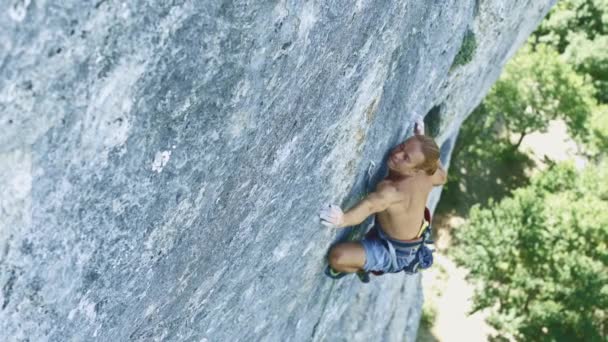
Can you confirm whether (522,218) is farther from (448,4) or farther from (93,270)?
(93,270)

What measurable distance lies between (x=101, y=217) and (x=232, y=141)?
34.8 inches

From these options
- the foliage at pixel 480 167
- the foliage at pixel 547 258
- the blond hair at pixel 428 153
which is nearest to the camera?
the blond hair at pixel 428 153

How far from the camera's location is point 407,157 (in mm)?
5699

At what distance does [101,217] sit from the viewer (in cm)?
330

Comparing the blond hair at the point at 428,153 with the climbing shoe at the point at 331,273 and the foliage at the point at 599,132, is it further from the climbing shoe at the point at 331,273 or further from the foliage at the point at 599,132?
the foliage at the point at 599,132

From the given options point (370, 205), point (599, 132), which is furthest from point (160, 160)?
point (599, 132)

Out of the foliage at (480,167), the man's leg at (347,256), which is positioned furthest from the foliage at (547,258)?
the man's leg at (347,256)

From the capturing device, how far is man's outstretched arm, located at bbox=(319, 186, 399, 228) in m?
5.50

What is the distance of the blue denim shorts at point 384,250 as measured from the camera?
6352 millimetres

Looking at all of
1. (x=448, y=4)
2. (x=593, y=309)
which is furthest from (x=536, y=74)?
(x=448, y=4)

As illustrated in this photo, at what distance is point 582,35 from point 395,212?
1795 centimetres

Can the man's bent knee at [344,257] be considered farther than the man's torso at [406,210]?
Yes

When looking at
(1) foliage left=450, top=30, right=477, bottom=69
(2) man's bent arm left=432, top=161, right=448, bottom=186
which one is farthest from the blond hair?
(1) foliage left=450, top=30, right=477, bottom=69

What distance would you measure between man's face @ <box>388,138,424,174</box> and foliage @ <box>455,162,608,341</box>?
1008cm
